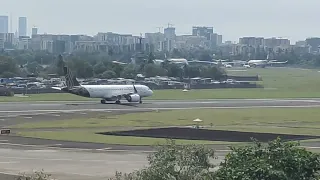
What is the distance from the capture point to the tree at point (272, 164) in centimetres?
2603

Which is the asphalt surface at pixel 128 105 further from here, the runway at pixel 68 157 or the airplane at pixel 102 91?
the runway at pixel 68 157

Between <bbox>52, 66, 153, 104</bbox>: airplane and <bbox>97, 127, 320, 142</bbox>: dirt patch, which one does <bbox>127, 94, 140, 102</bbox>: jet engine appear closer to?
<bbox>52, 66, 153, 104</bbox>: airplane

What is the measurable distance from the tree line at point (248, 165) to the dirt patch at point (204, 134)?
49.1m

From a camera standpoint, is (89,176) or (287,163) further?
→ (89,176)

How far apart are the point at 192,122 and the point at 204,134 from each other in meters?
19.0

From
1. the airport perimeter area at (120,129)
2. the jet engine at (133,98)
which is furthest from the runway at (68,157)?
the jet engine at (133,98)

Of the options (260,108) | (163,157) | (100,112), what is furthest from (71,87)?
(163,157)

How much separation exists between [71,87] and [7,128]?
49.1 meters

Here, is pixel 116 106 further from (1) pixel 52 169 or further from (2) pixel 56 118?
(1) pixel 52 169

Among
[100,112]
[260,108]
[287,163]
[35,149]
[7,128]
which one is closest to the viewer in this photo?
[287,163]

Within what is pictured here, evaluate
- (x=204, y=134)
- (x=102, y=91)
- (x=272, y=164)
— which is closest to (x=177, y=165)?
(x=272, y=164)

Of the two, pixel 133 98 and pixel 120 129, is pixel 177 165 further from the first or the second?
pixel 133 98

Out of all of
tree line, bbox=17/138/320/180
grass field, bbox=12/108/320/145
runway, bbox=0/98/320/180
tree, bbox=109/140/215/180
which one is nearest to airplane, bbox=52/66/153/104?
grass field, bbox=12/108/320/145

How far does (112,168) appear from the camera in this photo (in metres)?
59.0
